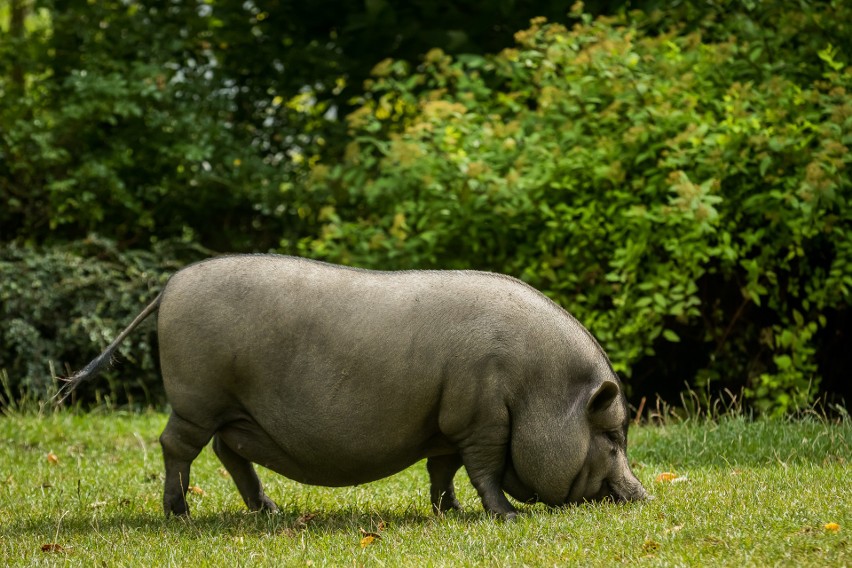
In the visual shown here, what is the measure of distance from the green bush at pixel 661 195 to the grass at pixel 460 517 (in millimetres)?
1276

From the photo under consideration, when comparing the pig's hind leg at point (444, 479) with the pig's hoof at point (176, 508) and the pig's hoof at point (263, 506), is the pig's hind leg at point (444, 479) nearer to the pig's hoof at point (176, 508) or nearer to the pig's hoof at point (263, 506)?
the pig's hoof at point (263, 506)

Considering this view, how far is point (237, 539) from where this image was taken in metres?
5.17

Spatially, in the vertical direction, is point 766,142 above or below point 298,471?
above

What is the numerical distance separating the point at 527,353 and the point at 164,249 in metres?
6.62

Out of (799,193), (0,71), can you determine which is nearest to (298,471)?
(799,193)

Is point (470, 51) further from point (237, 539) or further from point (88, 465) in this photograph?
point (237, 539)

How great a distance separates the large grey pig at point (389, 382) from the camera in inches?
218

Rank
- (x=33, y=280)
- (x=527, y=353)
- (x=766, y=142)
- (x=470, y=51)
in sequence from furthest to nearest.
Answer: (x=470, y=51) → (x=33, y=280) → (x=766, y=142) → (x=527, y=353)

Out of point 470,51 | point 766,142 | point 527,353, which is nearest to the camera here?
point 527,353

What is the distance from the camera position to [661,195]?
8.74 m

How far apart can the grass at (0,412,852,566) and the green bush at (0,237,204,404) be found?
235 cm

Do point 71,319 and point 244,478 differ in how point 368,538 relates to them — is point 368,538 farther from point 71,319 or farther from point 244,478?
point 71,319

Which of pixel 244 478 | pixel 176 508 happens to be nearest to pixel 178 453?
pixel 176 508

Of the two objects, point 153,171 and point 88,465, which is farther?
point 153,171
